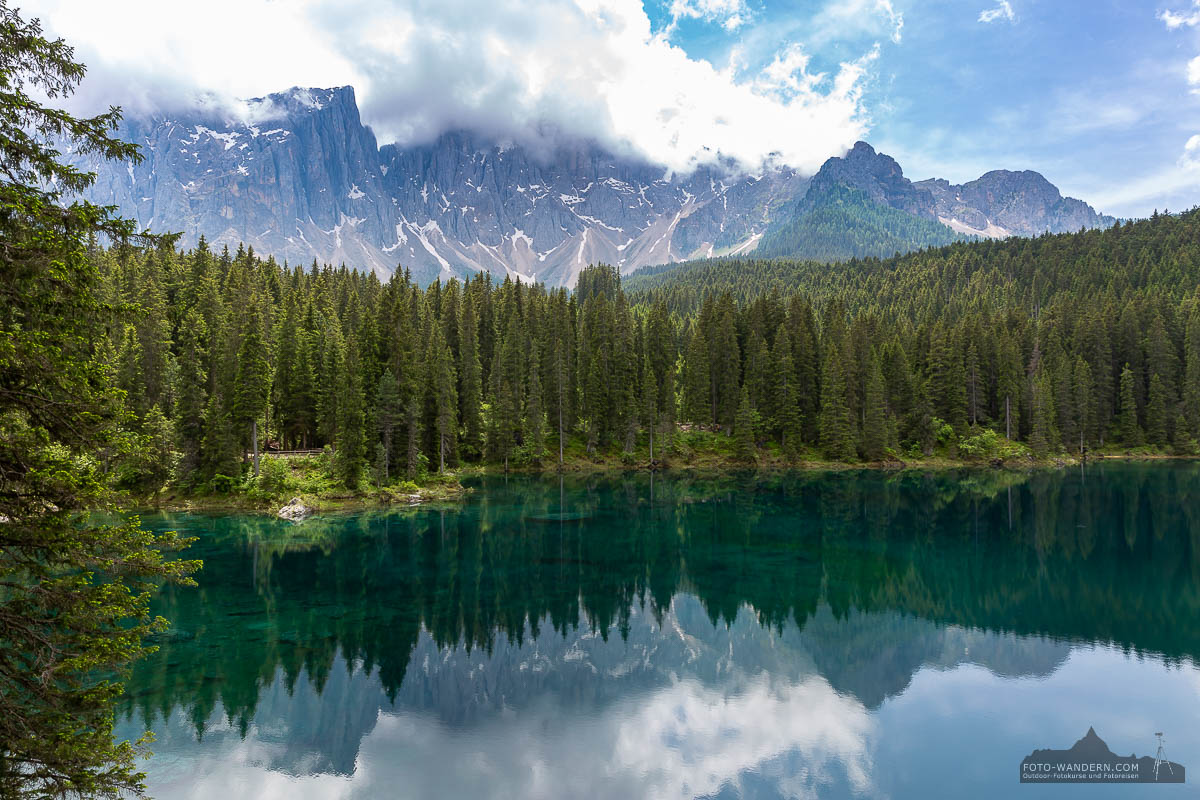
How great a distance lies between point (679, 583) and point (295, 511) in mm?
36846

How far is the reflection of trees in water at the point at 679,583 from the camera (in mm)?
27281

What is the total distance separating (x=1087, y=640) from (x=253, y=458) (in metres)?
66.8

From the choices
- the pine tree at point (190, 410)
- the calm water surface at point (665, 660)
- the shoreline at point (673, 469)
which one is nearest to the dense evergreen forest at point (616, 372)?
the pine tree at point (190, 410)

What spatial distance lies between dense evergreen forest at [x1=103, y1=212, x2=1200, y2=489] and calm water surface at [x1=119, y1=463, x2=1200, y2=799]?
22214mm

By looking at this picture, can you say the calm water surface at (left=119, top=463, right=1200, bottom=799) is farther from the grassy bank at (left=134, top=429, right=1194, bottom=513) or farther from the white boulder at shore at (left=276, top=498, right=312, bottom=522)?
the grassy bank at (left=134, top=429, right=1194, bottom=513)

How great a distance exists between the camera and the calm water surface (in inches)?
753

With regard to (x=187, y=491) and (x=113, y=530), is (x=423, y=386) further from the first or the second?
(x=113, y=530)

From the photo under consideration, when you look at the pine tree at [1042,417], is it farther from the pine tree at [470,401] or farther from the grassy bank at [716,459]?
the pine tree at [470,401]

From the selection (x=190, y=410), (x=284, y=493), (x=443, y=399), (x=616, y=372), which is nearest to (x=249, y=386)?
(x=190, y=410)

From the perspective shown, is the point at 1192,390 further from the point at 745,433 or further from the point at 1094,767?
the point at 1094,767

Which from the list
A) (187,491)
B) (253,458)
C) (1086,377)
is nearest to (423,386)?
(253,458)

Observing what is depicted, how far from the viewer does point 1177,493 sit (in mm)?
66500

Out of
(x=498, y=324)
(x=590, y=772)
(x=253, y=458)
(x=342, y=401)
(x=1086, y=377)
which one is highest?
(x=498, y=324)

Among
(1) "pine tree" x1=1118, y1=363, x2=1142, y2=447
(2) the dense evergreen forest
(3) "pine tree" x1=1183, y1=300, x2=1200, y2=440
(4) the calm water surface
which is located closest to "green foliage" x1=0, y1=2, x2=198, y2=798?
(4) the calm water surface
